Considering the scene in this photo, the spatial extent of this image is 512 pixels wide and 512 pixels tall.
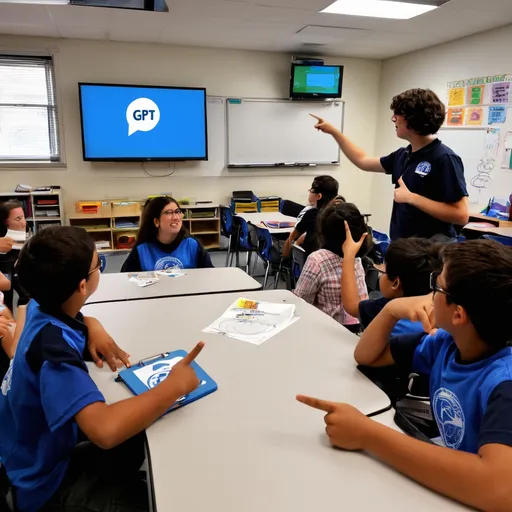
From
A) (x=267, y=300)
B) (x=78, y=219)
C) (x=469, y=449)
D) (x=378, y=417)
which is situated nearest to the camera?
(x=469, y=449)

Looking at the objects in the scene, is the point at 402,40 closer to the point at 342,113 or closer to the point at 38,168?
the point at 342,113

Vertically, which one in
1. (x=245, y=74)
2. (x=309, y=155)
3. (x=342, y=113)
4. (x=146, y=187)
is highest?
(x=245, y=74)

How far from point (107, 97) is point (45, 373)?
5385 millimetres

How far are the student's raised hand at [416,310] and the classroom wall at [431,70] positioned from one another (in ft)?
14.9

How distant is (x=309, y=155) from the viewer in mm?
6754

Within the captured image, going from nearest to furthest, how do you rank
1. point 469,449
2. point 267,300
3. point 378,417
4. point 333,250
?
point 469,449
point 378,417
point 267,300
point 333,250

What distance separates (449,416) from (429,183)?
1.45 m

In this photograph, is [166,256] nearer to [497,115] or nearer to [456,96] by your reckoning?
[497,115]

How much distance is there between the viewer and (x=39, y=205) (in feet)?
18.4

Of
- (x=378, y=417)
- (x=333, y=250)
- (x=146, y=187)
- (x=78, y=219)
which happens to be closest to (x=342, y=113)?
(x=146, y=187)

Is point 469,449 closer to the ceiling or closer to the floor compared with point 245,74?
closer to the floor

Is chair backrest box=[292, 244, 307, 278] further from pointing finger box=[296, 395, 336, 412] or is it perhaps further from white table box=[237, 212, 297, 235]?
pointing finger box=[296, 395, 336, 412]

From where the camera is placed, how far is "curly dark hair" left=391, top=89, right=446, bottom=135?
6.97 feet

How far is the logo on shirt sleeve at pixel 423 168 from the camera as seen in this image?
2.20 meters
